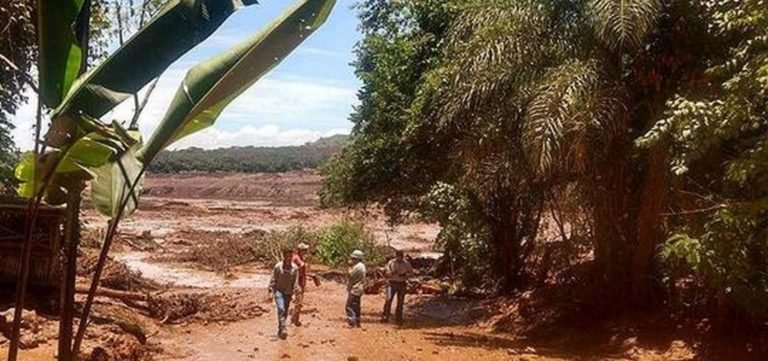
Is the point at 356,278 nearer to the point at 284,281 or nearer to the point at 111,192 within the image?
the point at 284,281

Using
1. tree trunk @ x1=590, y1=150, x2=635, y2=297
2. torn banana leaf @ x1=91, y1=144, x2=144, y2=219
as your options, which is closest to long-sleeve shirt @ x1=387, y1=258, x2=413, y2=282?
tree trunk @ x1=590, y1=150, x2=635, y2=297

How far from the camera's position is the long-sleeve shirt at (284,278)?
41.2ft

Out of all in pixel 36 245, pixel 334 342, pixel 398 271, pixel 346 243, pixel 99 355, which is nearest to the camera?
pixel 99 355

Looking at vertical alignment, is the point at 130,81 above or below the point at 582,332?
above

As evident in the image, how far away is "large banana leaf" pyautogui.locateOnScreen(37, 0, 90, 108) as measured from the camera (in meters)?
3.66

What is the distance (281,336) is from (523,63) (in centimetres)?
593

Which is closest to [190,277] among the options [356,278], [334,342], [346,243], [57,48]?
[346,243]

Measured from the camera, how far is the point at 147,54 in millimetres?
3932

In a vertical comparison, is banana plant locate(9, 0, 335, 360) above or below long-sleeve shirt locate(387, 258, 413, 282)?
above

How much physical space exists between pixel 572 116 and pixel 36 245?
8.64 m

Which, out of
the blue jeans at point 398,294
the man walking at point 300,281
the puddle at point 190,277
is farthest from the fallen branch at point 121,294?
the puddle at point 190,277

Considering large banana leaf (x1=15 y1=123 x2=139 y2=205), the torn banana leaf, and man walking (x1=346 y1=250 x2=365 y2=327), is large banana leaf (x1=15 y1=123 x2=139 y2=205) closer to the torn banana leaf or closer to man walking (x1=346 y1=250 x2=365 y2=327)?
the torn banana leaf

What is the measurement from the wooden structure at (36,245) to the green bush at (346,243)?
14797 millimetres

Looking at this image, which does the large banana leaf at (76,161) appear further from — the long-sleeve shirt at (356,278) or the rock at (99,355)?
the long-sleeve shirt at (356,278)
